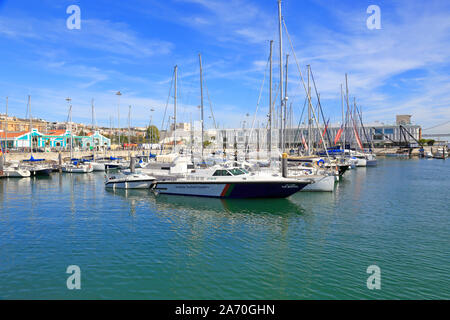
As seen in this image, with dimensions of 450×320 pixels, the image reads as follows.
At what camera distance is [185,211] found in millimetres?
24875

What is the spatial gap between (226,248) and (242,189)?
40.1 feet

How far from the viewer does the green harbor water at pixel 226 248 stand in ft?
38.3

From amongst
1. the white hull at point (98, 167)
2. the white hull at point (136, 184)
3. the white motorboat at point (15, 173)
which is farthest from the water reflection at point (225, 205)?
the white hull at point (98, 167)

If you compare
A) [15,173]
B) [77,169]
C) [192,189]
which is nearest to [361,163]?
[192,189]

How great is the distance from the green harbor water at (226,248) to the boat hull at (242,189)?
0.84 meters

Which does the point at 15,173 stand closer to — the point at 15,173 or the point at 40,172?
the point at 15,173

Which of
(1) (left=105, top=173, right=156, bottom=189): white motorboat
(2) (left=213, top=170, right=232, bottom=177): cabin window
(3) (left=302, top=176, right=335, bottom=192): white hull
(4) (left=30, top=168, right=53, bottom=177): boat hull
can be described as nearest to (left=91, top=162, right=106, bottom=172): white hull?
(4) (left=30, top=168, right=53, bottom=177): boat hull

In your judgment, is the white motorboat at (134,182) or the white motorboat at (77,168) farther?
the white motorboat at (77,168)

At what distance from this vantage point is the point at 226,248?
1588 cm

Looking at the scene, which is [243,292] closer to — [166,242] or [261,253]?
[261,253]

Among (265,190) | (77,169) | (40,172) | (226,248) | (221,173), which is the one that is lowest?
(226,248)

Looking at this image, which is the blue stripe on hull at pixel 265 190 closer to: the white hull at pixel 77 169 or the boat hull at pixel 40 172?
the white hull at pixel 77 169
